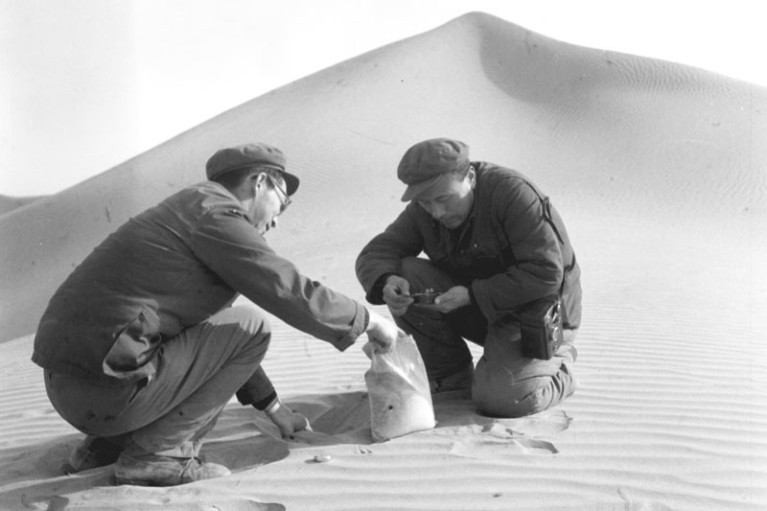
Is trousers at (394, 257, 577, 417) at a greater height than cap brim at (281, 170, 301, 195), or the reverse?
cap brim at (281, 170, 301, 195)

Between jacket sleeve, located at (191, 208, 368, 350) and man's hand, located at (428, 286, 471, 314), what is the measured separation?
971 millimetres

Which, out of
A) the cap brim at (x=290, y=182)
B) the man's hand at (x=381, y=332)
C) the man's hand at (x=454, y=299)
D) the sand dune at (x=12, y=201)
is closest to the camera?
the man's hand at (x=381, y=332)

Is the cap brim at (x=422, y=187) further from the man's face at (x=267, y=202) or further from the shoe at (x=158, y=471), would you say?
the shoe at (x=158, y=471)

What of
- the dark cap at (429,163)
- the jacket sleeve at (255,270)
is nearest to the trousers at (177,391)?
the jacket sleeve at (255,270)

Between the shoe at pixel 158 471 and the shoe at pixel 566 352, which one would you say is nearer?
the shoe at pixel 158 471

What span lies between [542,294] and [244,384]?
144 cm

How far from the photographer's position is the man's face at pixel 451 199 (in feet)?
12.8

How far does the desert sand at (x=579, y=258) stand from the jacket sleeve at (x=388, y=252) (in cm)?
67

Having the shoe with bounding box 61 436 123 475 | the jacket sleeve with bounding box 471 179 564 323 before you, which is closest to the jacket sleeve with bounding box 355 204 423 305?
the jacket sleeve with bounding box 471 179 564 323

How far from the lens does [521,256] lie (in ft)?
12.6

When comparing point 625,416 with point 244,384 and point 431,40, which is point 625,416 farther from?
point 431,40

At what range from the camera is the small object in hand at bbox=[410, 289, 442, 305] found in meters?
4.11

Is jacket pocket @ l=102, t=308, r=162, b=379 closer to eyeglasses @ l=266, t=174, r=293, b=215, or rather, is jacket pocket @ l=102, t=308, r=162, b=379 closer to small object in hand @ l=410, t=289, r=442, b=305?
eyeglasses @ l=266, t=174, r=293, b=215

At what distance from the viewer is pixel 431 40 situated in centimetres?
3616
